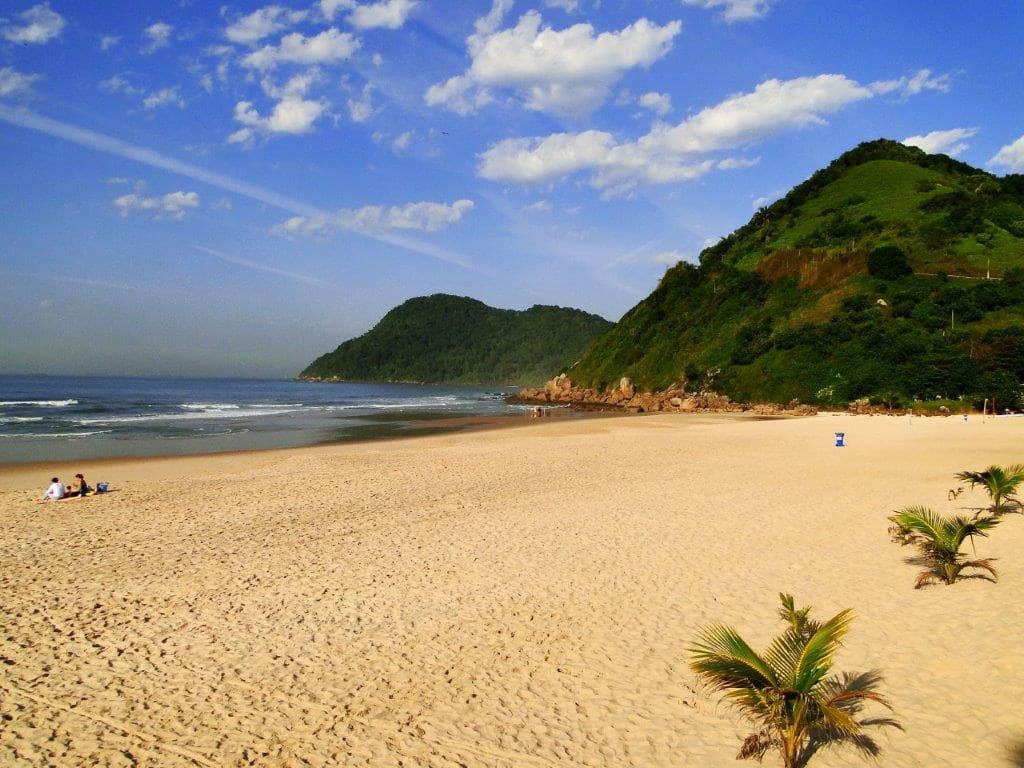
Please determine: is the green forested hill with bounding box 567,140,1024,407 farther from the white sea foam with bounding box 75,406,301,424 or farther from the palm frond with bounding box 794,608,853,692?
the palm frond with bounding box 794,608,853,692

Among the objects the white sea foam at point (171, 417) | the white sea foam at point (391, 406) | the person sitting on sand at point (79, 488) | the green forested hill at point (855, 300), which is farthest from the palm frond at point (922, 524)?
the white sea foam at point (391, 406)

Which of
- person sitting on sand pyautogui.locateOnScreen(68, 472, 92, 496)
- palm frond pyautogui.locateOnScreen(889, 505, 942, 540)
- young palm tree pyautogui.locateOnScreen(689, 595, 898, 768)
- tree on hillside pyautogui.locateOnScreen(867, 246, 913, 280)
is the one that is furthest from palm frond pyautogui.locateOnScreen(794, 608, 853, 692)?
tree on hillside pyautogui.locateOnScreen(867, 246, 913, 280)

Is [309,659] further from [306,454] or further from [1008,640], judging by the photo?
[306,454]

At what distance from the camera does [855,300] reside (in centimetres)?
5041

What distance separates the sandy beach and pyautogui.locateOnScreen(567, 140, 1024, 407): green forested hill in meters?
32.2

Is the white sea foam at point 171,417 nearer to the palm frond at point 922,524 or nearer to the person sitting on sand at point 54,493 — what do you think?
the person sitting on sand at point 54,493

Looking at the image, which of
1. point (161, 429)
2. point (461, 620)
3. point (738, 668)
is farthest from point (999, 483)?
point (161, 429)

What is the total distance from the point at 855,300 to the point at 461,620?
53048 mm

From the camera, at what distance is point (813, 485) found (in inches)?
618

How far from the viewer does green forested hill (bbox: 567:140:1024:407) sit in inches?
1673

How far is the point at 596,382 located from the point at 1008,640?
6298cm

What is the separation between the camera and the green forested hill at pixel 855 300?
42.5m

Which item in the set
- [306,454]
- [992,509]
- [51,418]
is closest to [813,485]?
[992,509]

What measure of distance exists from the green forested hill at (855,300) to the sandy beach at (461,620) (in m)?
32.2
